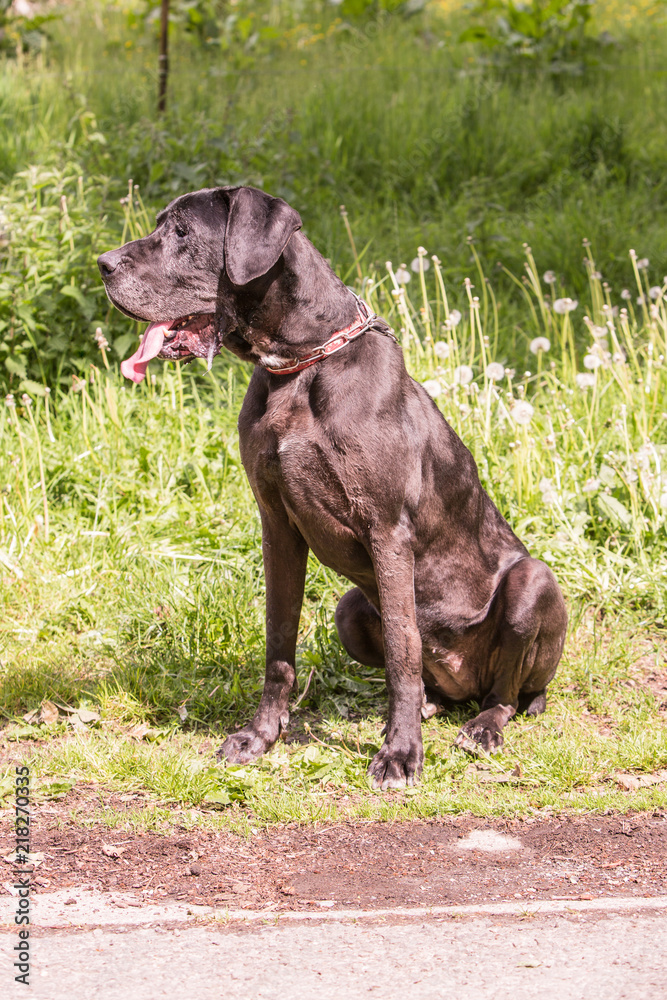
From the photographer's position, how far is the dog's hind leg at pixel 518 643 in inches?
136

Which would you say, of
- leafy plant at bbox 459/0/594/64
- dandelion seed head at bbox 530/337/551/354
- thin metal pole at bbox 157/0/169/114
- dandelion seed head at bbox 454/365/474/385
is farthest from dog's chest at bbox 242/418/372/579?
leafy plant at bbox 459/0/594/64

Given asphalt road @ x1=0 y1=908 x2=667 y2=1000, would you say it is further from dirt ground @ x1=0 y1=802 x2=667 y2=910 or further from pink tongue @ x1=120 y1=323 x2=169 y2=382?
pink tongue @ x1=120 y1=323 x2=169 y2=382

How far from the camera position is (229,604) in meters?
4.14

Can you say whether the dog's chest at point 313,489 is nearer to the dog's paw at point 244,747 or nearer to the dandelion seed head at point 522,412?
the dog's paw at point 244,747

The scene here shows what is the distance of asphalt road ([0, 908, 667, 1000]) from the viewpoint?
6.93ft

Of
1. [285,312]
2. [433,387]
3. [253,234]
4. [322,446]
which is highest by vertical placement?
[253,234]

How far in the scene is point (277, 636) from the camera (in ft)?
11.5

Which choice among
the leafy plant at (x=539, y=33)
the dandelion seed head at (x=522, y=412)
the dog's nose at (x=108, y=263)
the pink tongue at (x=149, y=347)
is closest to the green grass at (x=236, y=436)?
the dandelion seed head at (x=522, y=412)

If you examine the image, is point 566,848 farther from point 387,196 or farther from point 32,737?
point 387,196

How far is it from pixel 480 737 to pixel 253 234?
1848 mm

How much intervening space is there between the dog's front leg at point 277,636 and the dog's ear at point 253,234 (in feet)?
2.82

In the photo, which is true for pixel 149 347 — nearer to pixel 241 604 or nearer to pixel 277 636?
pixel 277 636

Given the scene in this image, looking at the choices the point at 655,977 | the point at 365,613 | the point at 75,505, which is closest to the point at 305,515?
the point at 365,613

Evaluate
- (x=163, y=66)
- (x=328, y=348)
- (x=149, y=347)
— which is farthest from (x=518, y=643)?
(x=163, y=66)
